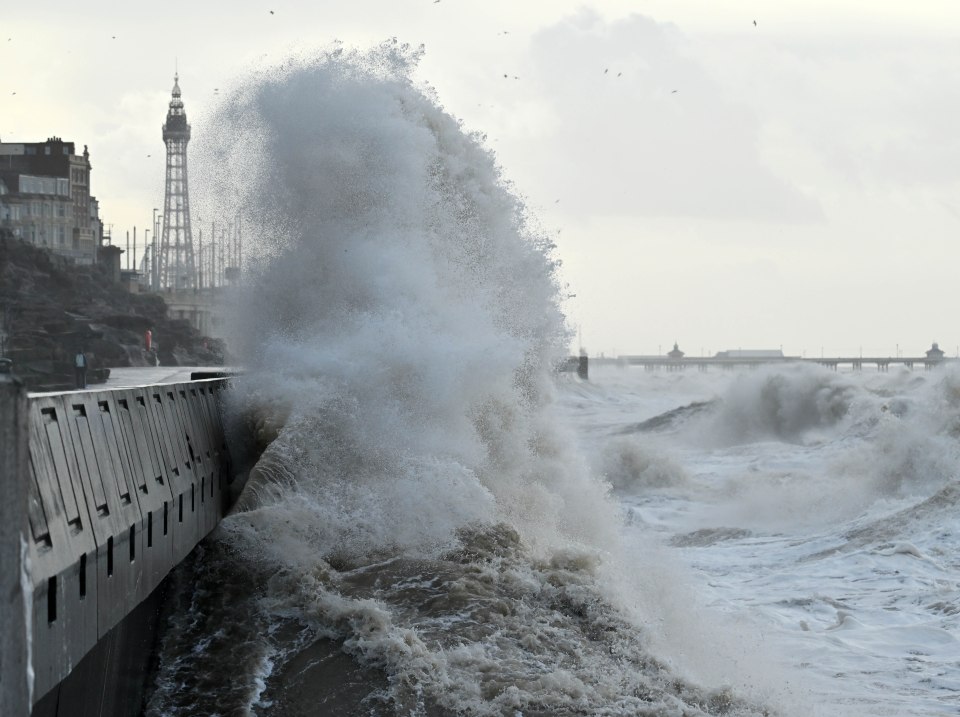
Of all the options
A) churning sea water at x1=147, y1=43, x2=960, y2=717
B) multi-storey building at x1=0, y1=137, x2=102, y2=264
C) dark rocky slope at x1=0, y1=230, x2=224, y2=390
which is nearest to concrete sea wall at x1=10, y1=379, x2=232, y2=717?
churning sea water at x1=147, y1=43, x2=960, y2=717

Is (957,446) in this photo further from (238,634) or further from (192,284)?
(192,284)

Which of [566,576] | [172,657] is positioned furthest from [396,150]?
[172,657]

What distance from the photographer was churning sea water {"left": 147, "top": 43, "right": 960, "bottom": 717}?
7.73 meters

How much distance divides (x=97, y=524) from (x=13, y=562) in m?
1.59

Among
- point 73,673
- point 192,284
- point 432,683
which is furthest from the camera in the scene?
point 192,284

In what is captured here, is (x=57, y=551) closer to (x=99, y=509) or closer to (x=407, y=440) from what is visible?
(x=99, y=509)

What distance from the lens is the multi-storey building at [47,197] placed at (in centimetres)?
9025

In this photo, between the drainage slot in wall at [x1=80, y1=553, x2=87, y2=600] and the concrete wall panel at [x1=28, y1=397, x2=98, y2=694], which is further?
the drainage slot in wall at [x1=80, y1=553, x2=87, y2=600]

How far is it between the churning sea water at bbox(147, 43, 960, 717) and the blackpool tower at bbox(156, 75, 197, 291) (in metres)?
77.6

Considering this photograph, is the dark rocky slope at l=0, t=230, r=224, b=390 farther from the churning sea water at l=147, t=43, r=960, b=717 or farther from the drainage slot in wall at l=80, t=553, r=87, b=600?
the drainage slot in wall at l=80, t=553, r=87, b=600

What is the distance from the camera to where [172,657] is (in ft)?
26.5

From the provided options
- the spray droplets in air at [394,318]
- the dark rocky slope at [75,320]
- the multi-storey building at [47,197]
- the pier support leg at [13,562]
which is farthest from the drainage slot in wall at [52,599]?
Result: the multi-storey building at [47,197]

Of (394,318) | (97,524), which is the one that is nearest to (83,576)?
(97,524)

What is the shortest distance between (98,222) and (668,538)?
95.5 metres
